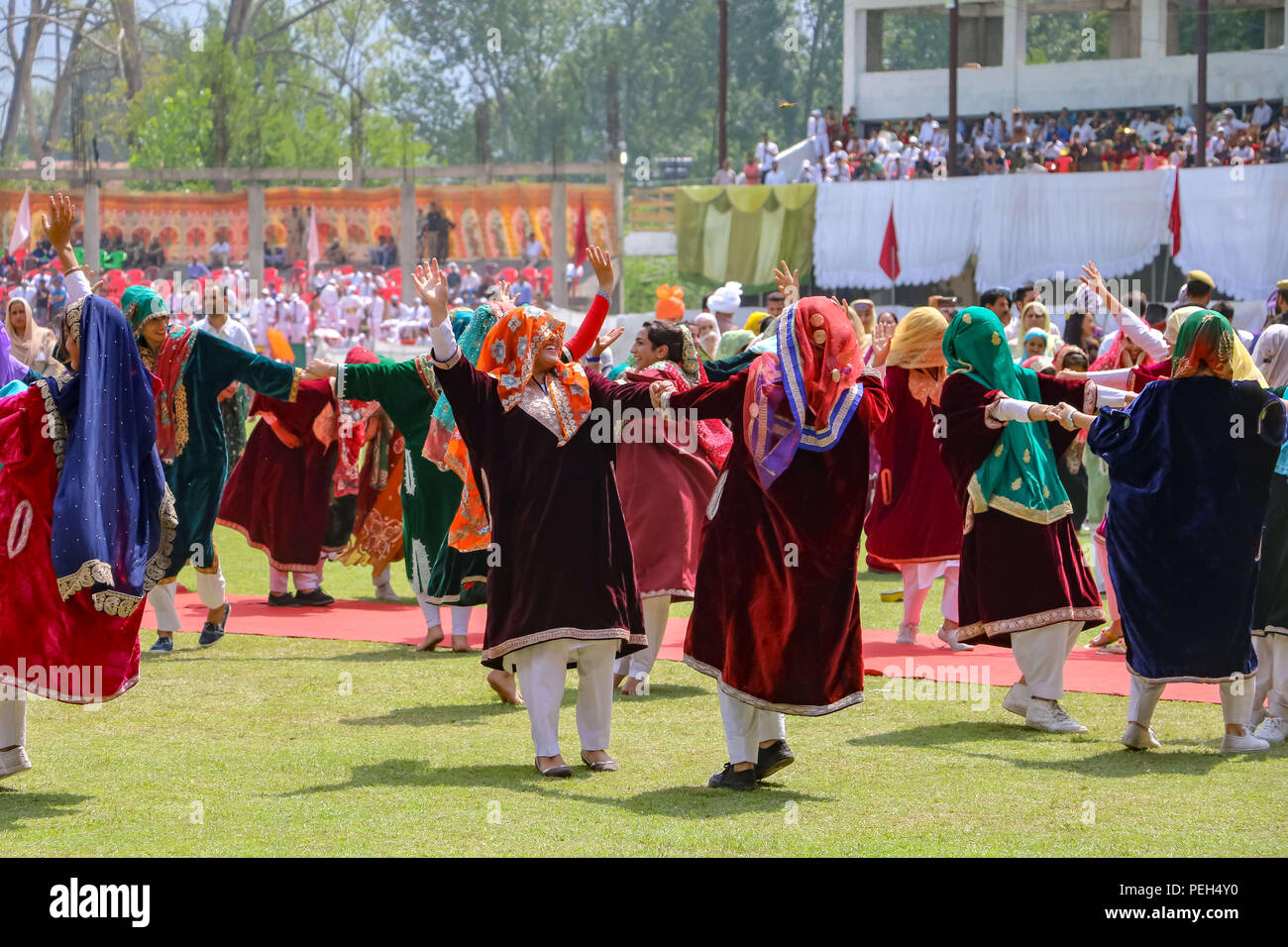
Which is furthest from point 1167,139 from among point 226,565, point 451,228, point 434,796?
point 434,796

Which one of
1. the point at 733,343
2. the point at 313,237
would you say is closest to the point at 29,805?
the point at 733,343

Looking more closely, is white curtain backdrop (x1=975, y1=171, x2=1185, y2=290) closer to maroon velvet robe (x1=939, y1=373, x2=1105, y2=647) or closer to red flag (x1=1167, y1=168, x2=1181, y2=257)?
red flag (x1=1167, y1=168, x2=1181, y2=257)

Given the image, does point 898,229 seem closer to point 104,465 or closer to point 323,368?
point 323,368

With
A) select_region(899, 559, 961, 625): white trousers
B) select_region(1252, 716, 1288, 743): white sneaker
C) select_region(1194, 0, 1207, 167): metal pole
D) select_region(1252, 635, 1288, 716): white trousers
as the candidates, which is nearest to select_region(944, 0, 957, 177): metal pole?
select_region(1194, 0, 1207, 167): metal pole

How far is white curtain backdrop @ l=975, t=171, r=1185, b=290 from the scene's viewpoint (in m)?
27.5

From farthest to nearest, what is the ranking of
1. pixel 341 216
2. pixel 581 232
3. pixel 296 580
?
pixel 341 216 → pixel 581 232 → pixel 296 580

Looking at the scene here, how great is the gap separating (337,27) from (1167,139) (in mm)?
46634

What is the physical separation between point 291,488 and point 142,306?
2.58m

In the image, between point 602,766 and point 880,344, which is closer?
point 602,766

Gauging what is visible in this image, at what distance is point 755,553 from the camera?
6.04m

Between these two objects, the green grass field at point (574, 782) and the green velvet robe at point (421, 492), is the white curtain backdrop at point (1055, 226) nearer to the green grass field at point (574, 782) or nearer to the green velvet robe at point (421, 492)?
the green velvet robe at point (421, 492)

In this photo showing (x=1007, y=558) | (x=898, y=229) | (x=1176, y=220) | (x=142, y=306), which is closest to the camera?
(x=1007, y=558)

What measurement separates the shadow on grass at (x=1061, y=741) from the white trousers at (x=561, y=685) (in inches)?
45.9

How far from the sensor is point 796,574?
236 inches
